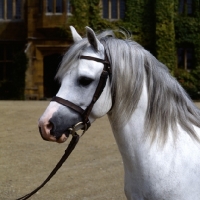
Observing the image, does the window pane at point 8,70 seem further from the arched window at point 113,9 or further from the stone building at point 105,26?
the arched window at point 113,9

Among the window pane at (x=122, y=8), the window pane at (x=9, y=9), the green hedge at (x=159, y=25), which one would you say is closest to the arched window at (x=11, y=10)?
the window pane at (x=9, y=9)

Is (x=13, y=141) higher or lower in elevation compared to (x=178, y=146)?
lower

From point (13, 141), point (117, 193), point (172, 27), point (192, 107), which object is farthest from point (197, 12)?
point (192, 107)

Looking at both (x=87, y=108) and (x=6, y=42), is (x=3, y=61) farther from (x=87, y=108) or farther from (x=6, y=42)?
(x=87, y=108)

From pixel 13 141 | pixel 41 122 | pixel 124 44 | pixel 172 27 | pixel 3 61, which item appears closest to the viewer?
pixel 41 122

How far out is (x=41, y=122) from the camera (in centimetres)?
258

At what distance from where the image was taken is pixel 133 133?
2736mm

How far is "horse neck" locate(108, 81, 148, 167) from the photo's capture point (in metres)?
2.73

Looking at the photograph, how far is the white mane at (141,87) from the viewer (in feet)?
8.91

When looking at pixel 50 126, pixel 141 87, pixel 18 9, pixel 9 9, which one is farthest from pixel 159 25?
pixel 50 126

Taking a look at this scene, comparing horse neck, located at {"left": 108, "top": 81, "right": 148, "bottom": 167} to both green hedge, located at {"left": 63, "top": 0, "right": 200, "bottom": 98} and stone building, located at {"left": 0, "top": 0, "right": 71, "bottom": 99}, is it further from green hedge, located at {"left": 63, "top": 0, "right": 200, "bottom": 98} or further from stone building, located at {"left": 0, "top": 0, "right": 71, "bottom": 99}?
green hedge, located at {"left": 63, "top": 0, "right": 200, "bottom": 98}

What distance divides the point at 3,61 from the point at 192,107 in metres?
22.0

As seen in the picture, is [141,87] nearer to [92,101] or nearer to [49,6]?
[92,101]

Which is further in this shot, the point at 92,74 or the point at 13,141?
the point at 13,141
